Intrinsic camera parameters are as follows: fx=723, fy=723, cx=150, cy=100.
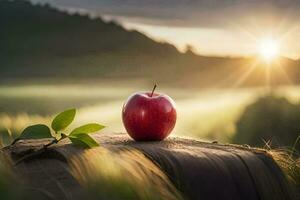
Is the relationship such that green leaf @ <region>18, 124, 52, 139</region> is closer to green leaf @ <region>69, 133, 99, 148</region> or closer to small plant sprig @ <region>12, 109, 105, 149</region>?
small plant sprig @ <region>12, 109, 105, 149</region>

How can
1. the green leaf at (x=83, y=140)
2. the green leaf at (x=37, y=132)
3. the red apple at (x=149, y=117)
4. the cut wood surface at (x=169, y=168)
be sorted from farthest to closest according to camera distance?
the red apple at (x=149, y=117) < the green leaf at (x=83, y=140) < the green leaf at (x=37, y=132) < the cut wood surface at (x=169, y=168)

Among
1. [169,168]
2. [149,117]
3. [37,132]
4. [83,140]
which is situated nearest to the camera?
[37,132]

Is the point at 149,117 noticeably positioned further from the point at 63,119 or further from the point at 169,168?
the point at 63,119

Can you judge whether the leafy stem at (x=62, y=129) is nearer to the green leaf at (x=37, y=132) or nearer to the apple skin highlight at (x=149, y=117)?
the green leaf at (x=37, y=132)

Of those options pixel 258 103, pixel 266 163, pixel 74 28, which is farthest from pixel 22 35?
pixel 266 163

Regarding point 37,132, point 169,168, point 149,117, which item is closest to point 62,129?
point 37,132

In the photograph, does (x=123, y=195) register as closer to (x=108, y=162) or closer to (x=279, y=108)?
(x=108, y=162)

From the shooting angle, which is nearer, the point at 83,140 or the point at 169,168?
the point at 83,140

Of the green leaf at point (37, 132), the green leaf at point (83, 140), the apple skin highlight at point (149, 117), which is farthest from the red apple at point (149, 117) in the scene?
the green leaf at point (37, 132)
